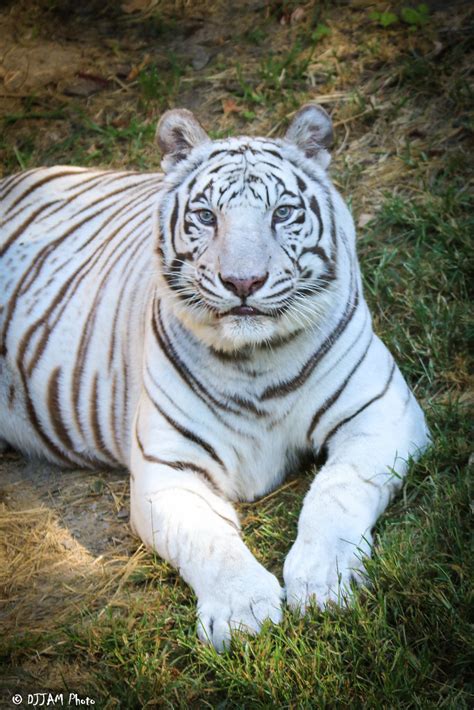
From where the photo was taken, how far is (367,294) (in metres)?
4.86

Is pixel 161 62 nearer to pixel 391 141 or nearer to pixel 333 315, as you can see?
pixel 391 141

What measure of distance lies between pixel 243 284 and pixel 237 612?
1.03m

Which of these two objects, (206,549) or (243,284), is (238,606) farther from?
(243,284)

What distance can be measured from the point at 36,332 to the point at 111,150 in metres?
2.12

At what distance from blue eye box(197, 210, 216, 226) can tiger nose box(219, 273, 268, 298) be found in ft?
1.04

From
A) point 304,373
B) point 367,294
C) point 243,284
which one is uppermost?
point 243,284

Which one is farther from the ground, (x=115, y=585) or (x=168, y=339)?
(x=168, y=339)

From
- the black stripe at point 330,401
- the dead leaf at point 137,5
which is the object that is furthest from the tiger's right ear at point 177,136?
the dead leaf at point 137,5

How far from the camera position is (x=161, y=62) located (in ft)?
21.6

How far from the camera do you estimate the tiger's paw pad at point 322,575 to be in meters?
2.99

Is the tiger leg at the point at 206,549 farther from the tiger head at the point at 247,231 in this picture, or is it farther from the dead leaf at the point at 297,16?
the dead leaf at the point at 297,16

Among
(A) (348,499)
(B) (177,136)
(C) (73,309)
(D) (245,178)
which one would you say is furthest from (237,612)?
(C) (73,309)

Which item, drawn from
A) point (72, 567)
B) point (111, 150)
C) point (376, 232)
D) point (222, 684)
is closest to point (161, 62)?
point (111, 150)

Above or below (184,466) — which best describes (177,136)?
above
